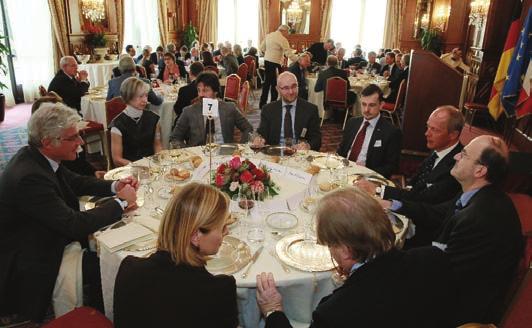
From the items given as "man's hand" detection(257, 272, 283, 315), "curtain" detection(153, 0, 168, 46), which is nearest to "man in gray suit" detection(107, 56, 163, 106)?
"man's hand" detection(257, 272, 283, 315)

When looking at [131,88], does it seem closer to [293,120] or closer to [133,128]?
[133,128]

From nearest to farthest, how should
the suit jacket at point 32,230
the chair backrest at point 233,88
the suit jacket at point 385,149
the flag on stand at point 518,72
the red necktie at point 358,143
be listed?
the suit jacket at point 32,230 < the suit jacket at point 385,149 < the red necktie at point 358,143 < the flag on stand at point 518,72 < the chair backrest at point 233,88

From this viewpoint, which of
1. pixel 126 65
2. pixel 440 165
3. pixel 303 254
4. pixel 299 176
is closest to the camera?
pixel 303 254

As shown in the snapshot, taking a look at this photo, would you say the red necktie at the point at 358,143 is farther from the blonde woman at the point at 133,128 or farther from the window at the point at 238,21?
the window at the point at 238,21

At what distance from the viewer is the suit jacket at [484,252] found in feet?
5.52

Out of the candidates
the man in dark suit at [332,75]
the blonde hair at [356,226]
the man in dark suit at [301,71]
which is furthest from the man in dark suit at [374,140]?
the man in dark suit at [301,71]

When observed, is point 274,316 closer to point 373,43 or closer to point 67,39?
point 67,39

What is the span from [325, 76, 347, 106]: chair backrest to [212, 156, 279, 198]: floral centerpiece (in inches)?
200

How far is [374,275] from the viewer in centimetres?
129

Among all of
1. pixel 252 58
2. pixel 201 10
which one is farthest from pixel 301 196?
pixel 201 10

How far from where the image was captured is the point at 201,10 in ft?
45.8

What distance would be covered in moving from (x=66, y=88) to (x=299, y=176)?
4571mm

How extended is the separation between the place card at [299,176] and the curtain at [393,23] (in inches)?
531

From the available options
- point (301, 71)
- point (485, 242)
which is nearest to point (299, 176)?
point (485, 242)
